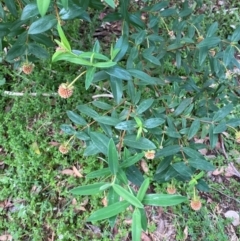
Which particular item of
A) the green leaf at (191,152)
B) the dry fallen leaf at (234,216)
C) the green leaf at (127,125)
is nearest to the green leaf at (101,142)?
the green leaf at (127,125)

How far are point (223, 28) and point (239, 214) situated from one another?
1303 mm

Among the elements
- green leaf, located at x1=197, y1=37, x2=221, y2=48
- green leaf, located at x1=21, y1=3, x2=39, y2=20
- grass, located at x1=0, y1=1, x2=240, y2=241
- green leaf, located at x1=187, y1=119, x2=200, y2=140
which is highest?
green leaf, located at x1=21, y1=3, x2=39, y2=20

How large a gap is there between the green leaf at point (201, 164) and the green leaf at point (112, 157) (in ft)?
1.41

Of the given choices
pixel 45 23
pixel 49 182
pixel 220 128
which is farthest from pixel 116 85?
pixel 49 182

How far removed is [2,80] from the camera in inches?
84.8

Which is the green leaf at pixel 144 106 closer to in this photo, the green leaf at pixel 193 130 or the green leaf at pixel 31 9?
the green leaf at pixel 193 130

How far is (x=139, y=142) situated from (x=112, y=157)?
0.27 metres

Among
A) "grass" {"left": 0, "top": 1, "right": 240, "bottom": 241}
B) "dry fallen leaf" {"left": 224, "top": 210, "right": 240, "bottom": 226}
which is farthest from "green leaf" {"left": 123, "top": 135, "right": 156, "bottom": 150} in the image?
"dry fallen leaf" {"left": 224, "top": 210, "right": 240, "bottom": 226}

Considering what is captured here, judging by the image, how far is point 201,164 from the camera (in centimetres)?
133

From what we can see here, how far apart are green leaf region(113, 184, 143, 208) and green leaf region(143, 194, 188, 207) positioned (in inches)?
2.9

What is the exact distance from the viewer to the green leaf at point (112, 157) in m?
0.97

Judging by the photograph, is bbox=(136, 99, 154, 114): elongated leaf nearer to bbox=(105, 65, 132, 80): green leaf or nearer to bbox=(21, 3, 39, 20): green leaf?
bbox=(105, 65, 132, 80): green leaf

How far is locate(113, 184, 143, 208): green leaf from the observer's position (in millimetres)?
901

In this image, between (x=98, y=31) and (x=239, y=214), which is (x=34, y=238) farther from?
(x=98, y=31)
